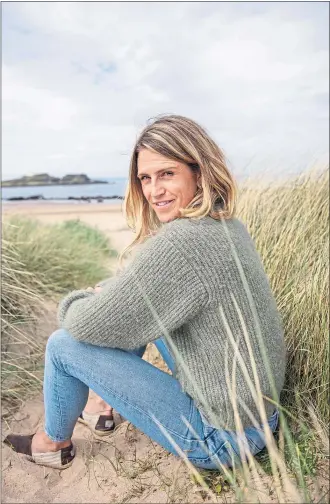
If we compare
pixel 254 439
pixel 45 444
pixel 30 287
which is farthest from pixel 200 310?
pixel 30 287

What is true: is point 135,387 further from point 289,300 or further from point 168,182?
point 289,300

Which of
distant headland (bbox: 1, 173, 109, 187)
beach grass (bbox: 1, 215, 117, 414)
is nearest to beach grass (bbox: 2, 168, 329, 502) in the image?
beach grass (bbox: 1, 215, 117, 414)

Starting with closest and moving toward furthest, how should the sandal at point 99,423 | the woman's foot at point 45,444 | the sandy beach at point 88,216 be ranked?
1. the woman's foot at point 45,444
2. the sandal at point 99,423
3. the sandy beach at point 88,216

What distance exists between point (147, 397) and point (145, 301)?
0.38 metres

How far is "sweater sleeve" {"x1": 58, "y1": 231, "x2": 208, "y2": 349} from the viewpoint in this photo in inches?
64.5

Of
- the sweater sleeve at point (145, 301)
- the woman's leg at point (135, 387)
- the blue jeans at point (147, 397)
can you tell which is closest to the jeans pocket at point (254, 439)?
the blue jeans at point (147, 397)

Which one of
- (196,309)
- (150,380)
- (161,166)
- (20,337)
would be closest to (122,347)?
(150,380)

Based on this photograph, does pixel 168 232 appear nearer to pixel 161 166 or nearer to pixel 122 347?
pixel 161 166

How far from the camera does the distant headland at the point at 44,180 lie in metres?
22.5

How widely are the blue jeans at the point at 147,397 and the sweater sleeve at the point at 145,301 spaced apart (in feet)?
0.31

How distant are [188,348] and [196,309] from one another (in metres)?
0.19

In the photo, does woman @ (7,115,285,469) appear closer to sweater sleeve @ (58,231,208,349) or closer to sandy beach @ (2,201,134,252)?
sweater sleeve @ (58,231,208,349)

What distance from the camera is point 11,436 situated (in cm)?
228

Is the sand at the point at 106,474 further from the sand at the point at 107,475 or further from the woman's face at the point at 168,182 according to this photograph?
the woman's face at the point at 168,182
